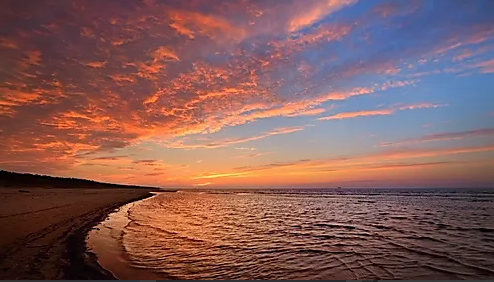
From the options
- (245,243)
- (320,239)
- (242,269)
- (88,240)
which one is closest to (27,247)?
(88,240)

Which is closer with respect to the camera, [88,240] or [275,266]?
[275,266]

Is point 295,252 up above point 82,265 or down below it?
below

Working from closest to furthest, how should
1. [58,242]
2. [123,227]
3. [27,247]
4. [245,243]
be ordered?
1. [27,247]
2. [58,242]
3. [245,243]
4. [123,227]

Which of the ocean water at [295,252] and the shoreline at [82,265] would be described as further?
the ocean water at [295,252]

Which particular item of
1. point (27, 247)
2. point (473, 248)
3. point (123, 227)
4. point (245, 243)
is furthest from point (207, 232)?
point (473, 248)

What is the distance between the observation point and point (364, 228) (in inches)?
815

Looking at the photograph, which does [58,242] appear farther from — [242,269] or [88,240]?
[242,269]

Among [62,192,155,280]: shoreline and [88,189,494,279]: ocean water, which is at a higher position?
[62,192,155,280]: shoreline

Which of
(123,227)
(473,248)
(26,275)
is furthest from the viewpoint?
(123,227)

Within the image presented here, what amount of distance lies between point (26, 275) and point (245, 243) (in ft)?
30.4

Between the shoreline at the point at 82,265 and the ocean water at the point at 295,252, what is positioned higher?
the shoreline at the point at 82,265

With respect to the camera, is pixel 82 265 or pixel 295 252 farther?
pixel 295 252

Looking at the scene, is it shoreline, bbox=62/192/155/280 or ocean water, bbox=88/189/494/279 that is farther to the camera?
ocean water, bbox=88/189/494/279

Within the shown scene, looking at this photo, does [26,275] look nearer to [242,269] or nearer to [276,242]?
[242,269]
